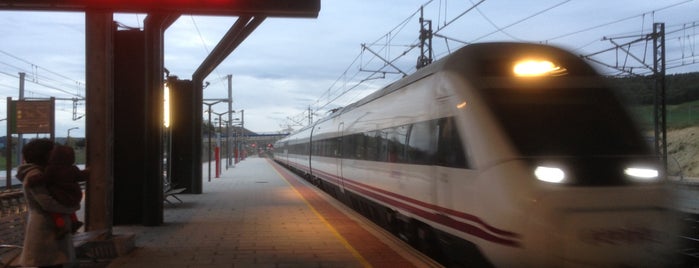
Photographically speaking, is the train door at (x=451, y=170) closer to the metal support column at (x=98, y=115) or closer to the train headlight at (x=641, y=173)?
the train headlight at (x=641, y=173)

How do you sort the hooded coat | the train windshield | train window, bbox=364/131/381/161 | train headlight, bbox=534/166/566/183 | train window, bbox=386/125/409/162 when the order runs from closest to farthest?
1. the hooded coat
2. train headlight, bbox=534/166/566/183
3. the train windshield
4. train window, bbox=386/125/409/162
5. train window, bbox=364/131/381/161

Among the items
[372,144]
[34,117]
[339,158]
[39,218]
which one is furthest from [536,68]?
[339,158]

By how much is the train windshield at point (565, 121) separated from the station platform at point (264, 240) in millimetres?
2194

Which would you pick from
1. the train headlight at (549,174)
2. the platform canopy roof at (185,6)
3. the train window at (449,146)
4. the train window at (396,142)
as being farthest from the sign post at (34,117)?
the train headlight at (549,174)

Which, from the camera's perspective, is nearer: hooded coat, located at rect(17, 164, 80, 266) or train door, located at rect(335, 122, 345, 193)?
hooded coat, located at rect(17, 164, 80, 266)

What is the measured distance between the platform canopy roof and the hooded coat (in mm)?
3004

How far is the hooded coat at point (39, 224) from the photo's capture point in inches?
197

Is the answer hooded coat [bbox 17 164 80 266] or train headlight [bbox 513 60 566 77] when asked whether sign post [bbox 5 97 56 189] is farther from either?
train headlight [bbox 513 60 566 77]

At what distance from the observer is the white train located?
17.5 feet

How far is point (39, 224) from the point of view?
5062mm

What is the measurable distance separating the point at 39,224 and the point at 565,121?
4820mm

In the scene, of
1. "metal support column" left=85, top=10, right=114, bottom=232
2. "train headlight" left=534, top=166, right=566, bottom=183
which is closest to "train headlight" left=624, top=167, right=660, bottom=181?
"train headlight" left=534, top=166, right=566, bottom=183

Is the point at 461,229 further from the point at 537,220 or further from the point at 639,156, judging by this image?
the point at 639,156

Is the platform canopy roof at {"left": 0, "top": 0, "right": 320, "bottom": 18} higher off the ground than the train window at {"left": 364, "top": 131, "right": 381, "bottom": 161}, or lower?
higher
